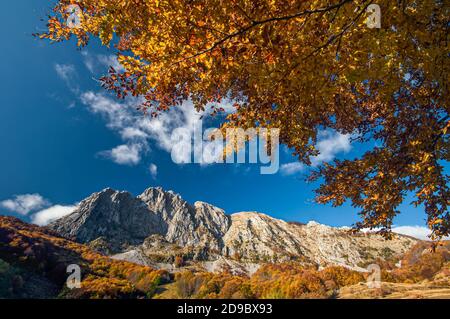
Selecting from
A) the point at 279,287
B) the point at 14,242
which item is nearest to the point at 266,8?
the point at 279,287

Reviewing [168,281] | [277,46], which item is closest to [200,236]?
[168,281]

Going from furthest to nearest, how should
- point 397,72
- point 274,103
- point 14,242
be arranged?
point 14,242
point 274,103
point 397,72

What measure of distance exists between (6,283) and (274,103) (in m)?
21.5

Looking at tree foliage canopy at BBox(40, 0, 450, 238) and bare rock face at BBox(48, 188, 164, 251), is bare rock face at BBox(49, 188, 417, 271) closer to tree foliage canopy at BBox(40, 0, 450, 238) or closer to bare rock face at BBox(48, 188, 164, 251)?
bare rock face at BBox(48, 188, 164, 251)

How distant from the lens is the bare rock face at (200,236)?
88.2 metres

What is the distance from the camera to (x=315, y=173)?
812cm

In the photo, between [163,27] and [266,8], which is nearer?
[266,8]

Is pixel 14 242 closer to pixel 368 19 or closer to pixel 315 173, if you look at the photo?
pixel 315 173

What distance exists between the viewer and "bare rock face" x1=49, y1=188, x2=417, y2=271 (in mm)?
88250

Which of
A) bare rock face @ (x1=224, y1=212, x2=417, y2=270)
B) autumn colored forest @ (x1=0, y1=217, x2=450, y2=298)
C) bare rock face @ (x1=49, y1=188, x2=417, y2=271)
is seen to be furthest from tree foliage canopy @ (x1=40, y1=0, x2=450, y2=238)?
bare rock face @ (x1=224, y1=212, x2=417, y2=270)

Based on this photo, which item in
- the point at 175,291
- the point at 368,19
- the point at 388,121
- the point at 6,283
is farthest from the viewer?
the point at 175,291

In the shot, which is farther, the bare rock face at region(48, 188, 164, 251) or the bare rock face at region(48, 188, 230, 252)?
the bare rock face at region(48, 188, 230, 252)

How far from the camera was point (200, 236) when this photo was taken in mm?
113312

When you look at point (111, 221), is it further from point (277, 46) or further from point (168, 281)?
point (277, 46)
